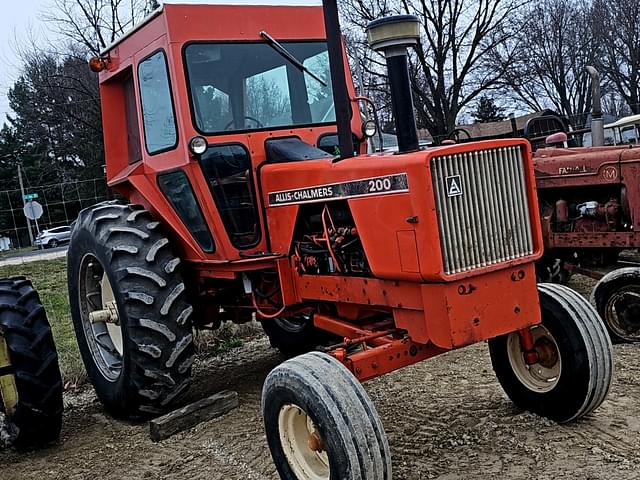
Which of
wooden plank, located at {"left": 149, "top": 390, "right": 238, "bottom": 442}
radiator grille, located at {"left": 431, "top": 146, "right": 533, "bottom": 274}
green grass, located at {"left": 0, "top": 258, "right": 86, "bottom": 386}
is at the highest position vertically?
radiator grille, located at {"left": 431, "top": 146, "right": 533, "bottom": 274}

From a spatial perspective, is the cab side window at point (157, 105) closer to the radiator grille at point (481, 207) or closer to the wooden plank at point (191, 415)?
the wooden plank at point (191, 415)

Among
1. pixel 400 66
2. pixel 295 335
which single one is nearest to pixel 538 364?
pixel 400 66

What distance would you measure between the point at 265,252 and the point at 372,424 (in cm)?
178

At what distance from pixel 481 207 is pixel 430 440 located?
1437mm

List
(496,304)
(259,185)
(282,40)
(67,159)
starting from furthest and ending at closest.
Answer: (67,159) → (282,40) → (259,185) → (496,304)

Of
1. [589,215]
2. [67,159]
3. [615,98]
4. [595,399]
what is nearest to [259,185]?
[595,399]

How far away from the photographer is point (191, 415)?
4820 mm

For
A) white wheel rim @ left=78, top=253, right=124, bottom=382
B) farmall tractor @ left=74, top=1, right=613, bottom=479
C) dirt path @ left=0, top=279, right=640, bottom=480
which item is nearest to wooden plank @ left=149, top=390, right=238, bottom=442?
dirt path @ left=0, top=279, right=640, bottom=480

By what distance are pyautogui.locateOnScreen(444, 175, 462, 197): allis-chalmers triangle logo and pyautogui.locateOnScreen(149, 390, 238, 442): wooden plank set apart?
8.02ft

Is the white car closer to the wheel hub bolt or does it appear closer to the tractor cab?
the tractor cab

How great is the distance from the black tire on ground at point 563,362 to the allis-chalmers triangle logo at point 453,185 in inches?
43.2

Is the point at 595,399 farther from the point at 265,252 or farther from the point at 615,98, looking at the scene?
the point at 615,98

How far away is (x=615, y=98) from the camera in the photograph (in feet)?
147

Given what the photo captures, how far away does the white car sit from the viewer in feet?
122
